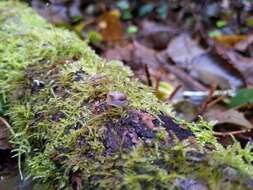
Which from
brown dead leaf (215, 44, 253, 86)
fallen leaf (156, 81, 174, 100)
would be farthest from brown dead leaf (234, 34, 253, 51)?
fallen leaf (156, 81, 174, 100)

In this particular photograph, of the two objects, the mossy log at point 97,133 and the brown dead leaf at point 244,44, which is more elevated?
the mossy log at point 97,133

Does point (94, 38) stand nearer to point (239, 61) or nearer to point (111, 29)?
point (111, 29)

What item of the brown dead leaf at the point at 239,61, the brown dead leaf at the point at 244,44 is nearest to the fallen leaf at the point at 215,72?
the brown dead leaf at the point at 239,61

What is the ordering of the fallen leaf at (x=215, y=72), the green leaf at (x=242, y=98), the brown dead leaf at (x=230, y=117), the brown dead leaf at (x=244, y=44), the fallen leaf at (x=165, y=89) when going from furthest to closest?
1. the brown dead leaf at (x=244, y=44)
2. the fallen leaf at (x=215, y=72)
3. the fallen leaf at (x=165, y=89)
4. the green leaf at (x=242, y=98)
5. the brown dead leaf at (x=230, y=117)

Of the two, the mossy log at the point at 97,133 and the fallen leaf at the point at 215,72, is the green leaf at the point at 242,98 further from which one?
the mossy log at the point at 97,133

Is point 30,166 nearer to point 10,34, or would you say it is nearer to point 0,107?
point 0,107

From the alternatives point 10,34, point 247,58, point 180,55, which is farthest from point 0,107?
point 247,58
